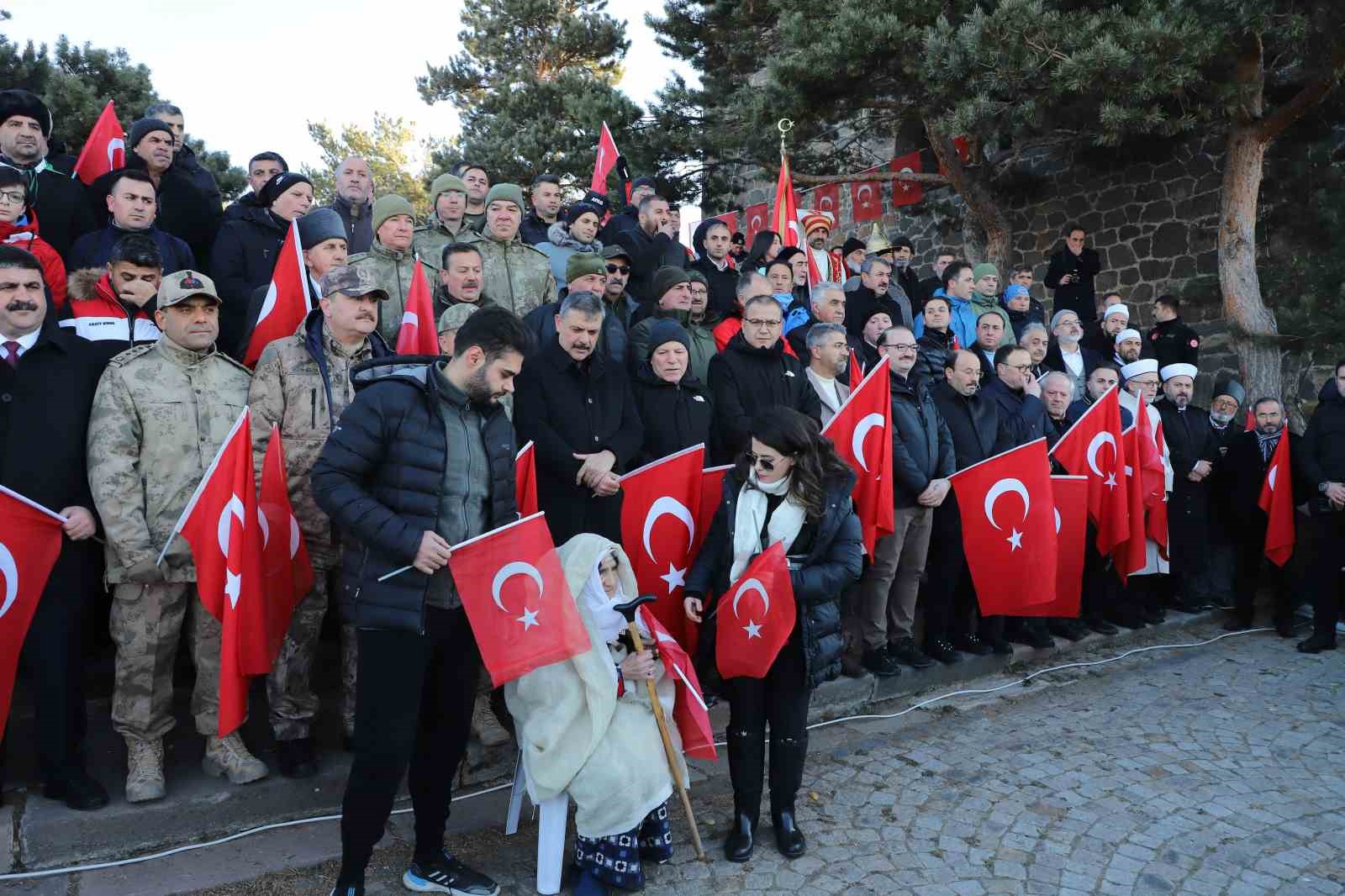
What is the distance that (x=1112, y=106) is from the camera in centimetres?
955

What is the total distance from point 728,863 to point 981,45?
28.9ft

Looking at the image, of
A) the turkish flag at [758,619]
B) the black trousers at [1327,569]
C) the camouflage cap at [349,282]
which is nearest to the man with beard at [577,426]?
the camouflage cap at [349,282]

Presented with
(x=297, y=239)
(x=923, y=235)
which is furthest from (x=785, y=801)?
(x=923, y=235)

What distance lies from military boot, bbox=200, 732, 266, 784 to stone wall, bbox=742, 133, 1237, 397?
11620 millimetres

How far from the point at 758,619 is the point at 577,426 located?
60.6 inches

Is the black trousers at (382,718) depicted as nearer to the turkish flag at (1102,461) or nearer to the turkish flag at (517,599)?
the turkish flag at (517,599)

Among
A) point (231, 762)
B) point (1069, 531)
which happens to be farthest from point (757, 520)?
point (1069, 531)

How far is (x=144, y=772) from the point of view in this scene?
3.84 m

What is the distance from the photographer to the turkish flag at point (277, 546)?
3.92 m

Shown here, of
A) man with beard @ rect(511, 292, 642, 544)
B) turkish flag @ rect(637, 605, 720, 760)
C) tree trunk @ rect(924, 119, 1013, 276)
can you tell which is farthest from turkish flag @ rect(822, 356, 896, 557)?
tree trunk @ rect(924, 119, 1013, 276)

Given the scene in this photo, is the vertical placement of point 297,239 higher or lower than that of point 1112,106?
lower

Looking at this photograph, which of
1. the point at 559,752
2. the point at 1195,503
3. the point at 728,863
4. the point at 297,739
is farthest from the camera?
the point at 1195,503

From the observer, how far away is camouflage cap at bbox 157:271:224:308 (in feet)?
12.7

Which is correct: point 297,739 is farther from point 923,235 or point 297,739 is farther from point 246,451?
point 923,235
